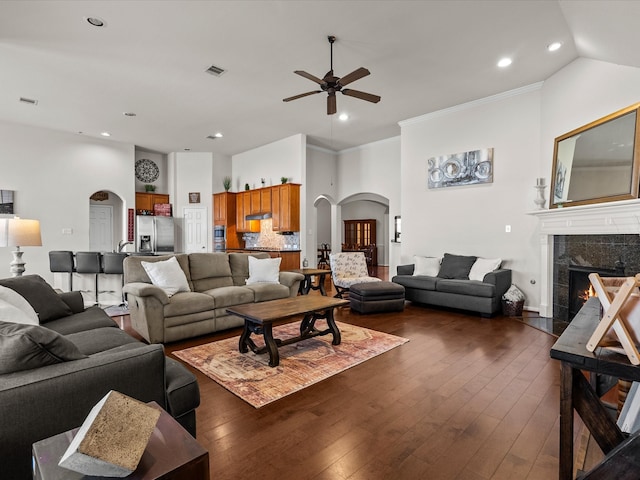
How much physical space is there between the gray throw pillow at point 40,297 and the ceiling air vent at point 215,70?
3.33 meters

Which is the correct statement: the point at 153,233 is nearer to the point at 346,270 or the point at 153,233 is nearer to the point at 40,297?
the point at 346,270

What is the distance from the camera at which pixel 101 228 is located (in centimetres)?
938

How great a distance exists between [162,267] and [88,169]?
5510 millimetres

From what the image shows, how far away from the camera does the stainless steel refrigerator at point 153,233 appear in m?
8.69

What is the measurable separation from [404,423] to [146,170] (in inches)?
370

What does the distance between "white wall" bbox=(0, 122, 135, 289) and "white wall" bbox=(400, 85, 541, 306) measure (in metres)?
7.16

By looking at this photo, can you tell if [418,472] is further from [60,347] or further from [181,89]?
[181,89]

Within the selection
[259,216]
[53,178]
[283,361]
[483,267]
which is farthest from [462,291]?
[53,178]

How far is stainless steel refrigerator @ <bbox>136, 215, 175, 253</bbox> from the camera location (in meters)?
8.69

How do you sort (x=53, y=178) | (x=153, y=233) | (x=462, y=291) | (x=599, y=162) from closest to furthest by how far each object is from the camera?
(x=599, y=162) → (x=462, y=291) → (x=53, y=178) → (x=153, y=233)

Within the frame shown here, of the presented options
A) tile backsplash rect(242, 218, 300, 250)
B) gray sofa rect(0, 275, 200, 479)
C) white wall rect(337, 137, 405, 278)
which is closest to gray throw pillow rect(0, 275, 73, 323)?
gray sofa rect(0, 275, 200, 479)

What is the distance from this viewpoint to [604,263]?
389 cm

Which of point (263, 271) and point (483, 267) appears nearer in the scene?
point (263, 271)

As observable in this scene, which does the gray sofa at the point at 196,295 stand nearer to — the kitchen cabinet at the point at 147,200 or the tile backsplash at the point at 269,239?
the tile backsplash at the point at 269,239
